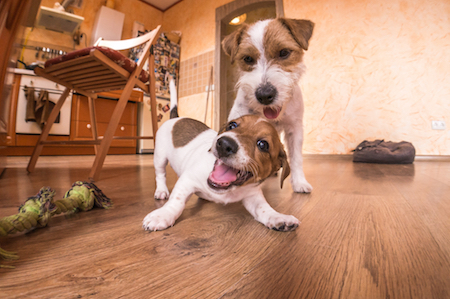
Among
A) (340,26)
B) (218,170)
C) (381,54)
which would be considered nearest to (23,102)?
(218,170)

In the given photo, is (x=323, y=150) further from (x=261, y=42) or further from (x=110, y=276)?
(x=110, y=276)

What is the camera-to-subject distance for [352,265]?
1.68ft

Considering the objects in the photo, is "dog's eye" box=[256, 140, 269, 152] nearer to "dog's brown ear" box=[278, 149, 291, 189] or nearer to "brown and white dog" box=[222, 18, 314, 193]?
"dog's brown ear" box=[278, 149, 291, 189]

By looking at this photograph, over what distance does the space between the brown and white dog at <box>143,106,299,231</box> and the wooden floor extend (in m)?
0.05

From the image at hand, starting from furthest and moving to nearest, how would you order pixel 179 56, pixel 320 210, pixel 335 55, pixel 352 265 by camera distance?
pixel 179 56 → pixel 335 55 → pixel 320 210 → pixel 352 265

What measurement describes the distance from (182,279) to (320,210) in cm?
69

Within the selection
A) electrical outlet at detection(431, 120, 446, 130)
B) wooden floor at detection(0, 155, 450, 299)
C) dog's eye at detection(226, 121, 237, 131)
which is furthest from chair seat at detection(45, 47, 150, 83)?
electrical outlet at detection(431, 120, 446, 130)

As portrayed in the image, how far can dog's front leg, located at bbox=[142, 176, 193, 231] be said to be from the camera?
0.71 m

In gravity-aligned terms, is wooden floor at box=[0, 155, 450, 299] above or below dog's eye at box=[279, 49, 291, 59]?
below

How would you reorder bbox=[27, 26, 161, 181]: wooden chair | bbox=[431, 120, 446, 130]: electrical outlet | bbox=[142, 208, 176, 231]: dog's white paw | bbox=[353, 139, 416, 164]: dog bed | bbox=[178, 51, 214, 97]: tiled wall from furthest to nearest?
1. bbox=[178, 51, 214, 97]: tiled wall
2. bbox=[431, 120, 446, 130]: electrical outlet
3. bbox=[353, 139, 416, 164]: dog bed
4. bbox=[27, 26, 161, 181]: wooden chair
5. bbox=[142, 208, 176, 231]: dog's white paw

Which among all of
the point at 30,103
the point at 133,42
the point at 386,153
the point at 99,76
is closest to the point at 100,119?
the point at 30,103

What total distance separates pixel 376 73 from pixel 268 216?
3906 millimetres

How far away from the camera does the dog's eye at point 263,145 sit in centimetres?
83

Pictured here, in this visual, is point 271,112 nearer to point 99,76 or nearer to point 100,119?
point 99,76
